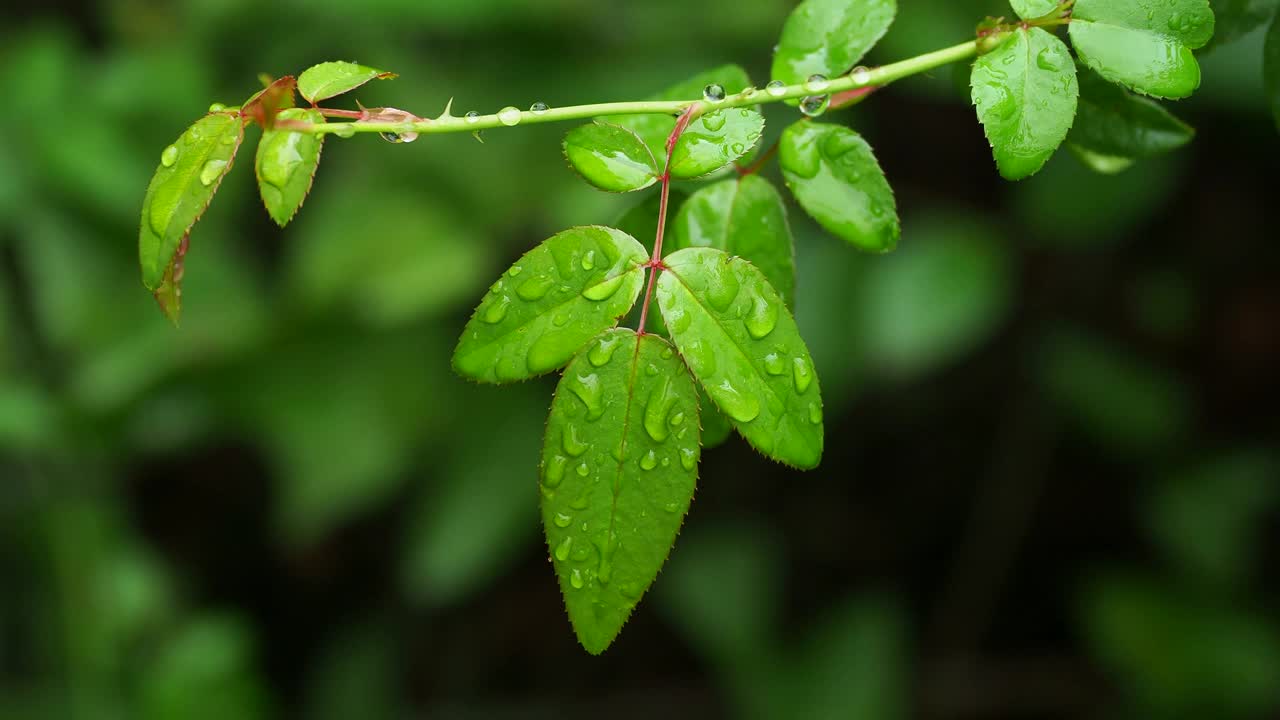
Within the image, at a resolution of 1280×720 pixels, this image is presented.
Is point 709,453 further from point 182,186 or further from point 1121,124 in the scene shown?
point 182,186

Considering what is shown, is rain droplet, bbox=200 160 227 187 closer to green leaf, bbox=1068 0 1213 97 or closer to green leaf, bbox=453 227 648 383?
green leaf, bbox=453 227 648 383

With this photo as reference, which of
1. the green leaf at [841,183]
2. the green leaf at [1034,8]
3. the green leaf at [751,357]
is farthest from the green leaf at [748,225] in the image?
the green leaf at [1034,8]

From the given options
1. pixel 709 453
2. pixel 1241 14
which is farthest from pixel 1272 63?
pixel 709 453

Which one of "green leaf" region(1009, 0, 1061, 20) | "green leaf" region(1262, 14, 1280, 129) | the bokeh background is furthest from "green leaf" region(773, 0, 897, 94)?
the bokeh background

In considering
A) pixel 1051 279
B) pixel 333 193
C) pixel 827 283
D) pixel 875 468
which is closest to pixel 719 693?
pixel 875 468

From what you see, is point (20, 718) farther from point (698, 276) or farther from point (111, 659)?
point (698, 276)
